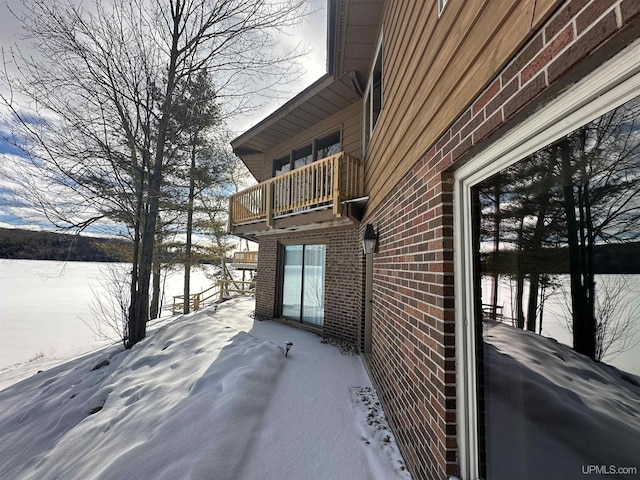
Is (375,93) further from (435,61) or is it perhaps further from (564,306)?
(564,306)

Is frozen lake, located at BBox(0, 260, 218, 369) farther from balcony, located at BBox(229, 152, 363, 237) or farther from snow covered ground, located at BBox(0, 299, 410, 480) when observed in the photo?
balcony, located at BBox(229, 152, 363, 237)

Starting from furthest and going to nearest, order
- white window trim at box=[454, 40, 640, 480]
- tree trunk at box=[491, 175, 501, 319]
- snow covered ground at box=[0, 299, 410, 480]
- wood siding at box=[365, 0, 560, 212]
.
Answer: snow covered ground at box=[0, 299, 410, 480] < tree trunk at box=[491, 175, 501, 319] < wood siding at box=[365, 0, 560, 212] < white window trim at box=[454, 40, 640, 480]

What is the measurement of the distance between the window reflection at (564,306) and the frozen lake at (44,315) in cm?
946

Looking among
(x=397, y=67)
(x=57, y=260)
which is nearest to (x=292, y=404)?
(x=397, y=67)

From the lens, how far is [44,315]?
1517 centimetres

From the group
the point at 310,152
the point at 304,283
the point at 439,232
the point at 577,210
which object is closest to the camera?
the point at 577,210

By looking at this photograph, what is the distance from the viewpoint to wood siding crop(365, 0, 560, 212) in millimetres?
1148

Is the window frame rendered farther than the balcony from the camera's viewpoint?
Yes

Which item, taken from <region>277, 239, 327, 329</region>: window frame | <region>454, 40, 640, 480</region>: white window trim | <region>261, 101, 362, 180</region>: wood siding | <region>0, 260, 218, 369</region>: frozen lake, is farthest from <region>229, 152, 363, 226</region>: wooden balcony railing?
<region>0, 260, 218, 369</region>: frozen lake

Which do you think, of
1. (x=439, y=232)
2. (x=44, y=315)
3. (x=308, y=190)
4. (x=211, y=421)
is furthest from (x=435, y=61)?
(x=44, y=315)

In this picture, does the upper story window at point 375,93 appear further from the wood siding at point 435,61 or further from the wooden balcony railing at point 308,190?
the wood siding at point 435,61

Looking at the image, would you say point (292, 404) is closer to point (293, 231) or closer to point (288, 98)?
point (293, 231)

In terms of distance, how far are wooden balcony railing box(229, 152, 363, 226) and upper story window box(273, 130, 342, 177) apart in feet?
4.17

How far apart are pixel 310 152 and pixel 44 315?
18283 mm
